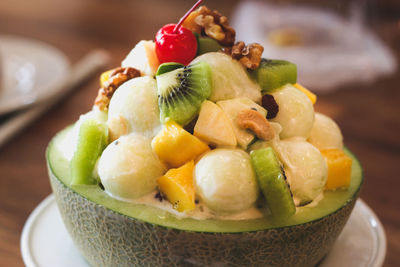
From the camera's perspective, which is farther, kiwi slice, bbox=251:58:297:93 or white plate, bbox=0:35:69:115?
white plate, bbox=0:35:69:115

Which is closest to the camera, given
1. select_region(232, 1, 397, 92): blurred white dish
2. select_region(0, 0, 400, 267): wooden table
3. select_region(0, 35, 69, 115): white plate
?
select_region(0, 0, 400, 267): wooden table

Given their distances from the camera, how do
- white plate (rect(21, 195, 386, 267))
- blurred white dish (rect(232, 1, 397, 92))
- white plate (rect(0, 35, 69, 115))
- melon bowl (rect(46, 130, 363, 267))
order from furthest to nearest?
blurred white dish (rect(232, 1, 397, 92)) → white plate (rect(0, 35, 69, 115)) → white plate (rect(21, 195, 386, 267)) → melon bowl (rect(46, 130, 363, 267))

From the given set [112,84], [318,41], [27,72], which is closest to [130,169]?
[112,84]

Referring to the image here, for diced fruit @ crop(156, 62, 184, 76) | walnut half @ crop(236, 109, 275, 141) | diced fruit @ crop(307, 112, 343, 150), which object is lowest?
diced fruit @ crop(307, 112, 343, 150)

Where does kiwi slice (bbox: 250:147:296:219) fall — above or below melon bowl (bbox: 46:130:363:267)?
above

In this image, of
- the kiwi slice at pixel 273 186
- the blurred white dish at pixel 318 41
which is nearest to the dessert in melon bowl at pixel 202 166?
the kiwi slice at pixel 273 186

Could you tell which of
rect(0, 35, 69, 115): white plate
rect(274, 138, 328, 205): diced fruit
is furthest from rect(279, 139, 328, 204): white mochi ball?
rect(0, 35, 69, 115): white plate

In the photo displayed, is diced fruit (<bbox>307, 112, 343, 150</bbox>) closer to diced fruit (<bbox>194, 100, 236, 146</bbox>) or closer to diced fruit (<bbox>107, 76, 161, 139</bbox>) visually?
diced fruit (<bbox>194, 100, 236, 146</bbox>)
